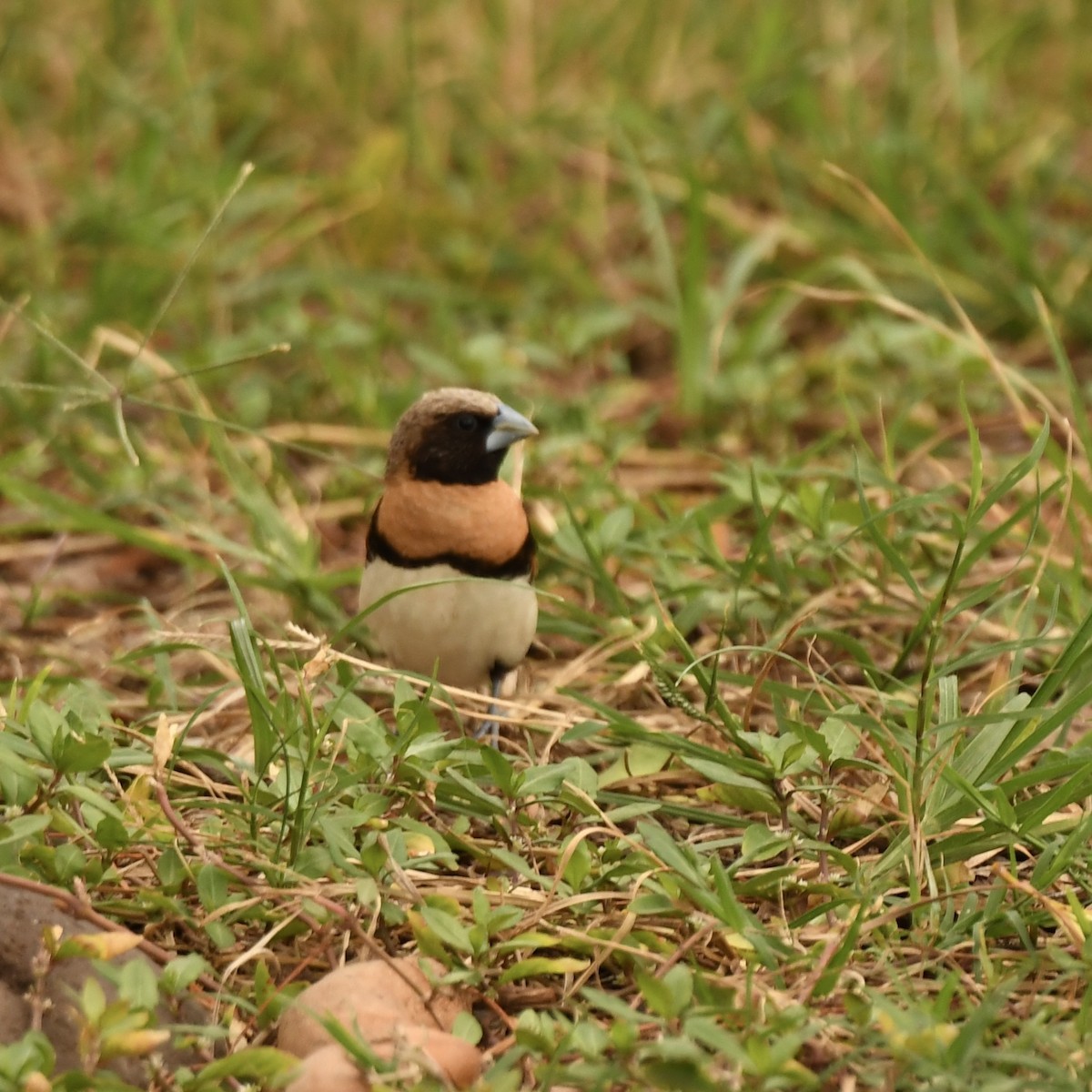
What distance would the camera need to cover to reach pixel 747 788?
2.96 m

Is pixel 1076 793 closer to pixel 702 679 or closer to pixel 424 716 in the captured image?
pixel 702 679

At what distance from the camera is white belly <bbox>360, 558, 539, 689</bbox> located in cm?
348

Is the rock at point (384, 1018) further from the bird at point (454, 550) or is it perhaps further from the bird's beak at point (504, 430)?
the bird's beak at point (504, 430)

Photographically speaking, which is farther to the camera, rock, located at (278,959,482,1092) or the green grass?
the green grass

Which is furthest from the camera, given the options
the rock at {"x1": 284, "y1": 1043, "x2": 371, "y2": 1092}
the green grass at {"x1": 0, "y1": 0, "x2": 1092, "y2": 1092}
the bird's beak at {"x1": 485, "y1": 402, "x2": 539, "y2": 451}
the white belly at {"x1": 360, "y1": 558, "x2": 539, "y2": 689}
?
the bird's beak at {"x1": 485, "y1": 402, "x2": 539, "y2": 451}

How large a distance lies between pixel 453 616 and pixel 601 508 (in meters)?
0.92

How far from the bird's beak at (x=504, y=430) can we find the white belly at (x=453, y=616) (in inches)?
12.3

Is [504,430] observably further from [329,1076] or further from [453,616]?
[329,1076]

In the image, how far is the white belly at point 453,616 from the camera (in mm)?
3484

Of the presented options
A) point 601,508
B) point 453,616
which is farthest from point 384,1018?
point 601,508

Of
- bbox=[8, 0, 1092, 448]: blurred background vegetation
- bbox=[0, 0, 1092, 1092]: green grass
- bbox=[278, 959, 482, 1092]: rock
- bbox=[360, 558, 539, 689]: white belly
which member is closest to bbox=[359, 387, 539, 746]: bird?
bbox=[360, 558, 539, 689]: white belly

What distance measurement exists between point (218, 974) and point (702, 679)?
99cm

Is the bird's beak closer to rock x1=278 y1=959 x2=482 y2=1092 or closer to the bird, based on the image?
the bird

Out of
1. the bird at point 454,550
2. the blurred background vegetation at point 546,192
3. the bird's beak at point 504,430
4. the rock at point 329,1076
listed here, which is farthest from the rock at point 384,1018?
the blurred background vegetation at point 546,192
